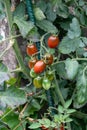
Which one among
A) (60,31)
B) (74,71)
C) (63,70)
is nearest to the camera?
(74,71)

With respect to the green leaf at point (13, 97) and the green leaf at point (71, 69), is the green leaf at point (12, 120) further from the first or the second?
the green leaf at point (71, 69)

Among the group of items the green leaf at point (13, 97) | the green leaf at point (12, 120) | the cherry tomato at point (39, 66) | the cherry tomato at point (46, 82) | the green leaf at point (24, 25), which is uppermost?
the green leaf at point (24, 25)

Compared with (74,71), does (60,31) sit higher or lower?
higher

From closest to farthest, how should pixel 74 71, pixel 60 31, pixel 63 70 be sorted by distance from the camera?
pixel 74 71 → pixel 63 70 → pixel 60 31

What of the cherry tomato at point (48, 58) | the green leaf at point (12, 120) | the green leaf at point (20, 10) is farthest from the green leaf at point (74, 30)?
the green leaf at point (12, 120)

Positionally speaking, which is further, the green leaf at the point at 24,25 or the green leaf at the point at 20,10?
the green leaf at the point at 20,10

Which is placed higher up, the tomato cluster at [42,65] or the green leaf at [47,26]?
the green leaf at [47,26]

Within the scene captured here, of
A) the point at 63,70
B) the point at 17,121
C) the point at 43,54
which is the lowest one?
the point at 17,121

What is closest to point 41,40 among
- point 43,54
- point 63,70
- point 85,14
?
point 43,54

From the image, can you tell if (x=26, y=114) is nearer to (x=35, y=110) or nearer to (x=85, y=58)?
(x=35, y=110)
